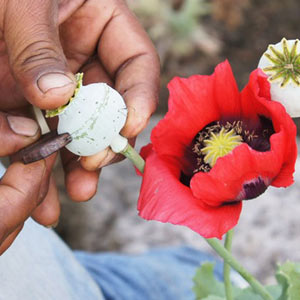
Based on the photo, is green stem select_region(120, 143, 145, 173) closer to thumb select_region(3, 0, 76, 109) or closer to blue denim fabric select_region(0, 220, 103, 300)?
thumb select_region(3, 0, 76, 109)

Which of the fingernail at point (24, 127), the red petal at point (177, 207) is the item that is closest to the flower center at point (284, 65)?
the red petal at point (177, 207)

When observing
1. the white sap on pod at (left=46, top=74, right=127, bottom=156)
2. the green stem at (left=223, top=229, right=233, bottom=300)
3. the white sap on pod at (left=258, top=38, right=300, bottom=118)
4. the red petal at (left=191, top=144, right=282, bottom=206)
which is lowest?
the green stem at (left=223, top=229, right=233, bottom=300)

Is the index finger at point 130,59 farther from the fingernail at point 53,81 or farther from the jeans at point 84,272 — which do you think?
the jeans at point 84,272

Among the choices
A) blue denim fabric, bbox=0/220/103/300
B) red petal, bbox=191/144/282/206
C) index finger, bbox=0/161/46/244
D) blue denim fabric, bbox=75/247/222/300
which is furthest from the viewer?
blue denim fabric, bbox=75/247/222/300

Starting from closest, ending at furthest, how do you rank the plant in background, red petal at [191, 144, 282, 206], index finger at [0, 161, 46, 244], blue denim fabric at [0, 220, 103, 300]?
red petal at [191, 144, 282, 206]
index finger at [0, 161, 46, 244]
blue denim fabric at [0, 220, 103, 300]
the plant in background

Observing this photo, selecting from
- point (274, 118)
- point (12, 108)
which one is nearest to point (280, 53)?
point (274, 118)

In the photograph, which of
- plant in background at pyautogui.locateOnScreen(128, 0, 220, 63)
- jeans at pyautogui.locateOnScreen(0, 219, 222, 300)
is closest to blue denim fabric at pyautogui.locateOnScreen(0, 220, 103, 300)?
jeans at pyautogui.locateOnScreen(0, 219, 222, 300)

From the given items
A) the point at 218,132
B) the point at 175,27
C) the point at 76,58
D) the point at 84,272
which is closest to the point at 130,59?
the point at 76,58
